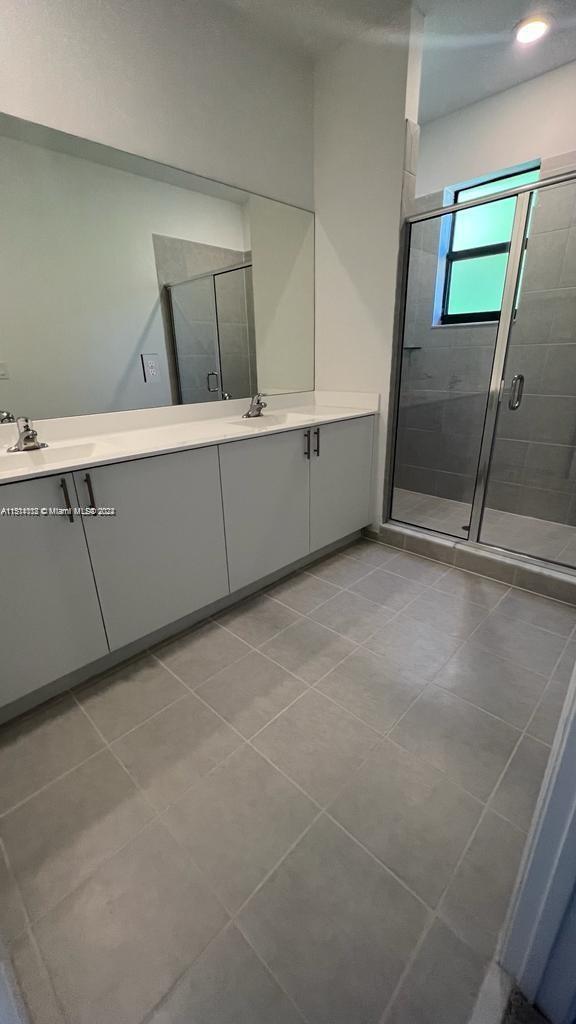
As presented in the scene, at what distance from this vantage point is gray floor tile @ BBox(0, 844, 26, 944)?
921 mm

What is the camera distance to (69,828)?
1.12 m

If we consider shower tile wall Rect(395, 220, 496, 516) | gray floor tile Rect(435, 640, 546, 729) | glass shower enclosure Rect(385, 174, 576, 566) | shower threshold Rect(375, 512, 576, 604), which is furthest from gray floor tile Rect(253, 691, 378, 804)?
shower tile wall Rect(395, 220, 496, 516)

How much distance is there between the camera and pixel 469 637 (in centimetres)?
183

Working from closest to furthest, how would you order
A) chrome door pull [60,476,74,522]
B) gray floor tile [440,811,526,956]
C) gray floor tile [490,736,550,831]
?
gray floor tile [440,811,526,956] → gray floor tile [490,736,550,831] → chrome door pull [60,476,74,522]

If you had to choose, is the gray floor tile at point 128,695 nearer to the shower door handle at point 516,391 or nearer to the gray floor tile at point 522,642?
the gray floor tile at point 522,642

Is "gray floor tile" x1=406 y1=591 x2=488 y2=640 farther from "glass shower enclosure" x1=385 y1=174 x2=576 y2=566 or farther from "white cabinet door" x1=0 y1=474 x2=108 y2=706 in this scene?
"white cabinet door" x1=0 y1=474 x2=108 y2=706

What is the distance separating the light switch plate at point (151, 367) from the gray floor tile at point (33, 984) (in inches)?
76.4

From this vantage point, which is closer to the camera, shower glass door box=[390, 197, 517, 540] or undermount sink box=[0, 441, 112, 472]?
undermount sink box=[0, 441, 112, 472]

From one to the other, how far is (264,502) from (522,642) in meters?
1.30

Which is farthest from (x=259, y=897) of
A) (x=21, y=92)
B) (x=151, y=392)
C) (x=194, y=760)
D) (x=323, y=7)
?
(x=323, y=7)

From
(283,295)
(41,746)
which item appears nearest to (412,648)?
(41,746)

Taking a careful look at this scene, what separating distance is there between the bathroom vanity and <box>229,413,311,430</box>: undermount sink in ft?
0.06

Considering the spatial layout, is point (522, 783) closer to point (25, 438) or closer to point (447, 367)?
point (25, 438)

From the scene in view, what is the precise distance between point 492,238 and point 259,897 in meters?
3.40
